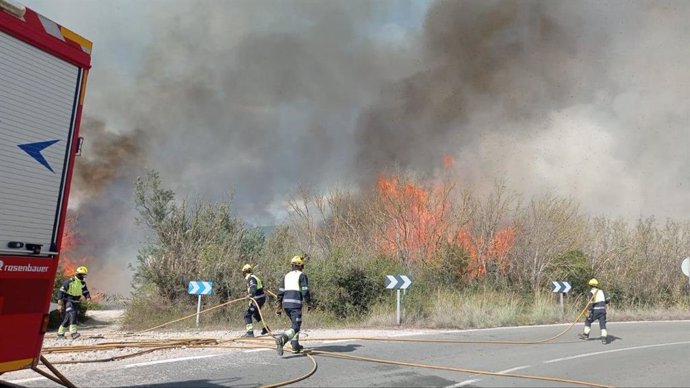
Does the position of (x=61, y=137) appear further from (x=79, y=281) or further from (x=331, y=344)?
(x=79, y=281)

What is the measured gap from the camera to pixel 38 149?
3.93 metres

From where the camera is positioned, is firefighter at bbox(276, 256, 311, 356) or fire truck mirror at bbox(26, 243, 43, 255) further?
firefighter at bbox(276, 256, 311, 356)

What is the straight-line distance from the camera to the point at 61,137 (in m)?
4.14

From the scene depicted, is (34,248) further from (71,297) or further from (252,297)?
(71,297)

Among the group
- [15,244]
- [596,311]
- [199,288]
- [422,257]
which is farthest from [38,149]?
[422,257]

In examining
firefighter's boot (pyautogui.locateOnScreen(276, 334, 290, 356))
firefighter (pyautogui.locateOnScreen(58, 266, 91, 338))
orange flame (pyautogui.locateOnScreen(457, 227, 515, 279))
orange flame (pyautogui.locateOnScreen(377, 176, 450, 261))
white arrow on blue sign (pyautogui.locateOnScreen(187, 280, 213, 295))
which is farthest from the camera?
orange flame (pyautogui.locateOnScreen(457, 227, 515, 279))

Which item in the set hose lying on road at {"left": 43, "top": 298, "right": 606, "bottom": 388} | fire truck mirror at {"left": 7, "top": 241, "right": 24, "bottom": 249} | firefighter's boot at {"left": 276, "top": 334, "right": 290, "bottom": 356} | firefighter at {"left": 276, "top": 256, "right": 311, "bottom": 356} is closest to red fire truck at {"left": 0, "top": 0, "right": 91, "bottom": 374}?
fire truck mirror at {"left": 7, "top": 241, "right": 24, "bottom": 249}

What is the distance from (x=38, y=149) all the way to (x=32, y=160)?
10 centimetres

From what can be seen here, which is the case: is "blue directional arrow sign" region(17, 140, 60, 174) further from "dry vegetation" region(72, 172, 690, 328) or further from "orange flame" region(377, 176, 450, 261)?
"orange flame" region(377, 176, 450, 261)

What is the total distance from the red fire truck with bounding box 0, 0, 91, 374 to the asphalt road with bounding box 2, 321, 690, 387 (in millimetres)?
2138

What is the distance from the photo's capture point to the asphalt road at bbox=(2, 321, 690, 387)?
5.96 m

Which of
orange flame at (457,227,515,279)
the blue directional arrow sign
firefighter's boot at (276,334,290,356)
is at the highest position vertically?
orange flame at (457,227,515,279)

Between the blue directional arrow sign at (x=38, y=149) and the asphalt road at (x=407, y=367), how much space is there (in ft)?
9.36

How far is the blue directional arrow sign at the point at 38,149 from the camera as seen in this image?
384 centimetres
